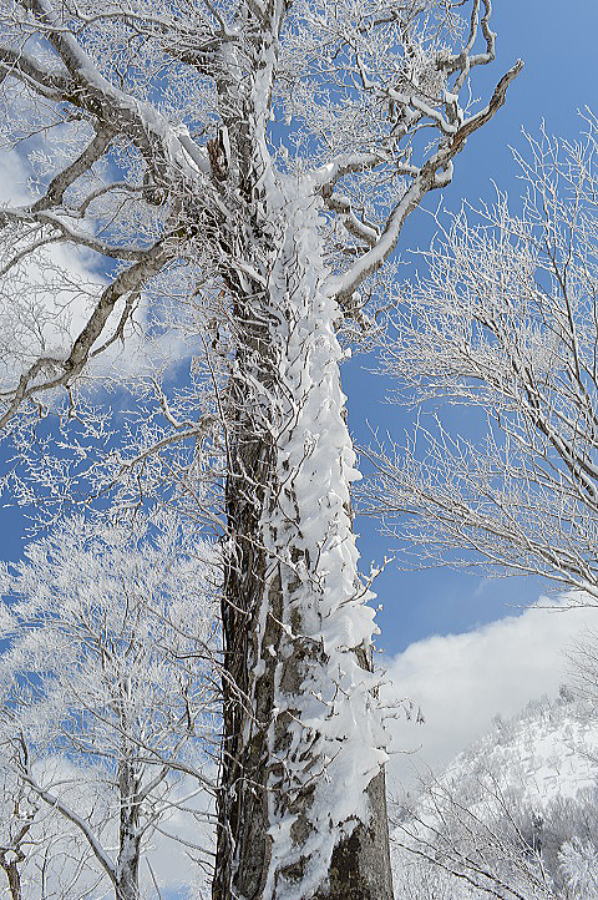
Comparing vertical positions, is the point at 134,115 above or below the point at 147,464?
above

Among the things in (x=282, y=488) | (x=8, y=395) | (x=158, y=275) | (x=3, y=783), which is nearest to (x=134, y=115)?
(x=158, y=275)

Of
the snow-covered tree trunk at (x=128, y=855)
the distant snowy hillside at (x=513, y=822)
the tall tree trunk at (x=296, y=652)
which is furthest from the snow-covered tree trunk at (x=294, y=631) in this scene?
the snow-covered tree trunk at (x=128, y=855)

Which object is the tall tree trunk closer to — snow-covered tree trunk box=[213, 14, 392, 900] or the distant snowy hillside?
snow-covered tree trunk box=[213, 14, 392, 900]

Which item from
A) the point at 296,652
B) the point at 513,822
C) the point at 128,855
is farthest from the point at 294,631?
the point at 128,855

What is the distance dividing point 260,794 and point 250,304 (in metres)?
1.97

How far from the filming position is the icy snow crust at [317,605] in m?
1.53

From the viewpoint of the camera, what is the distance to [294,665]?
1767 mm

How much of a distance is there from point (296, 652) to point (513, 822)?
4494 millimetres

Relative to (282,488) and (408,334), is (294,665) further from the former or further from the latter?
(408,334)

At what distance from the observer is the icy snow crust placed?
153 centimetres

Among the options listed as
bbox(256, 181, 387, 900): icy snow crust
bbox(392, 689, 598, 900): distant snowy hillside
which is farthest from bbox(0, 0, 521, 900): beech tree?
bbox(392, 689, 598, 900): distant snowy hillside

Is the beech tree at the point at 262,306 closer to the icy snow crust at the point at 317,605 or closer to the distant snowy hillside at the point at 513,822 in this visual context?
the icy snow crust at the point at 317,605

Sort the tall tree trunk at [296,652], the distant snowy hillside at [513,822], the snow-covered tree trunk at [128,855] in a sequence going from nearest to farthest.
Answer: the tall tree trunk at [296,652]
the distant snowy hillside at [513,822]
the snow-covered tree trunk at [128,855]

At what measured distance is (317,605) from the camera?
188cm
